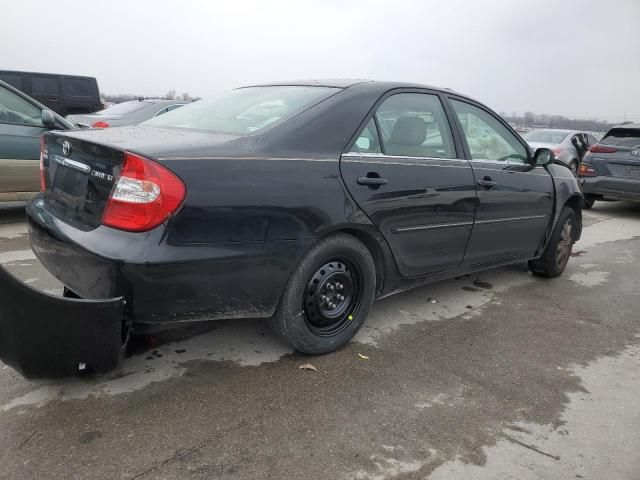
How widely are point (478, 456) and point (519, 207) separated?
95.7 inches

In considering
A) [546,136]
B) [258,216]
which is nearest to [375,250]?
[258,216]

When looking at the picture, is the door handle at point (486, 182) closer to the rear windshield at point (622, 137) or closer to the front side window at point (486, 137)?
the front side window at point (486, 137)

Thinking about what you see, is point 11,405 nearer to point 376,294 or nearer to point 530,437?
point 376,294

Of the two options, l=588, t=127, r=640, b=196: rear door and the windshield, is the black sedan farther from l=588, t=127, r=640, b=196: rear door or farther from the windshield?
the windshield

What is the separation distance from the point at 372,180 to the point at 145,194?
51.3 inches

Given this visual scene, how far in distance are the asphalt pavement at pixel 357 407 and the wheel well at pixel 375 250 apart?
0.42 metres

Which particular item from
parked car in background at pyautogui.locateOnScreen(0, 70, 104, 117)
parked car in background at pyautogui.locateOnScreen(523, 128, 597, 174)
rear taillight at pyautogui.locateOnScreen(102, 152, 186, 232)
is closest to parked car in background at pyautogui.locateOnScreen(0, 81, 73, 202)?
rear taillight at pyautogui.locateOnScreen(102, 152, 186, 232)

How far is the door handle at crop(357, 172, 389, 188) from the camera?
2.99 meters

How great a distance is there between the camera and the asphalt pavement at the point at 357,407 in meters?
2.18

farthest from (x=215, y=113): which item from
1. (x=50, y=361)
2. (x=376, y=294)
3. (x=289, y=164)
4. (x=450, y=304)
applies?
(x=450, y=304)

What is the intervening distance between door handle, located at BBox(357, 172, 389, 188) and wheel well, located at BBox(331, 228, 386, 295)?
0.89ft

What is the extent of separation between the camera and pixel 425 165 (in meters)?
3.39

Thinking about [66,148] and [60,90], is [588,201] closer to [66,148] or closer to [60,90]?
[66,148]

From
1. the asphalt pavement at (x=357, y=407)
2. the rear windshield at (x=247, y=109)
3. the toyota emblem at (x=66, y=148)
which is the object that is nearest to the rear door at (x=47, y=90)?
the asphalt pavement at (x=357, y=407)
